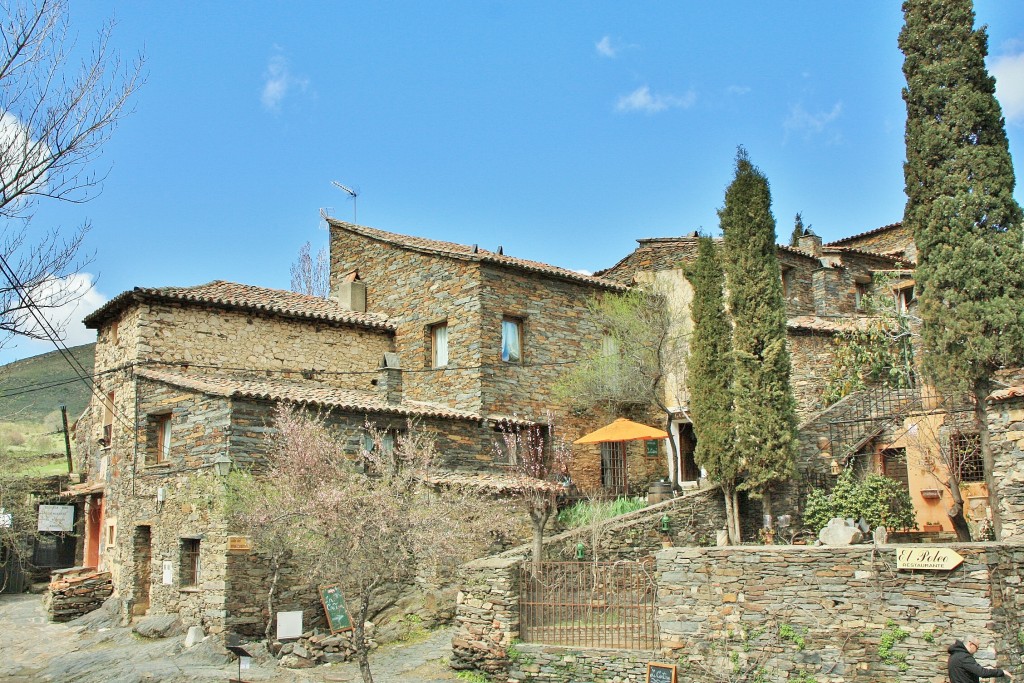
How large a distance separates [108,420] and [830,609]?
15840 mm

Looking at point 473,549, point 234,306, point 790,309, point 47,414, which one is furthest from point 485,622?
point 47,414

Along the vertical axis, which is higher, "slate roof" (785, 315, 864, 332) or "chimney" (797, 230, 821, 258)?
"chimney" (797, 230, 821, 258)

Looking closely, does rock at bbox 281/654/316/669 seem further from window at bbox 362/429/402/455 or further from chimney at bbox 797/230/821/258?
chimney at bbox 797/230/821/258

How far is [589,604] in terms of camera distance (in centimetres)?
1238

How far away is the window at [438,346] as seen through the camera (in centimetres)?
2056

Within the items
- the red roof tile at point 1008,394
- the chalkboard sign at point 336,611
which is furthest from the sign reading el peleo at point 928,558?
the chalkboard sign at point 336,611

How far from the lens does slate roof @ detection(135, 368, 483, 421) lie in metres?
15.3

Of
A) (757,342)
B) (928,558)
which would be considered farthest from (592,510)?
(928,558)

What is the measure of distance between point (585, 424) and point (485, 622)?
27.2ft

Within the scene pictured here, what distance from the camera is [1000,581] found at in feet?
33.0

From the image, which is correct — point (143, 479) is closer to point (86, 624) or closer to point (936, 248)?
point (86, 624)

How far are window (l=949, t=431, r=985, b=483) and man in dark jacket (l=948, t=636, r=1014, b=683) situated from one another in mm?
5638

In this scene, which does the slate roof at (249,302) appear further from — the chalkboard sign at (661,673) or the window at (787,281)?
the chalkboard sign at (661,673)

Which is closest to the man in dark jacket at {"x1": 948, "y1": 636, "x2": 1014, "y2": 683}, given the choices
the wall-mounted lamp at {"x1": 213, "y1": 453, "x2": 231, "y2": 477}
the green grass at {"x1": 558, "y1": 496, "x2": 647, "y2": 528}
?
the green grass at {"x1": 558, "y1": 496, "x2": 647, "y2": 528}
